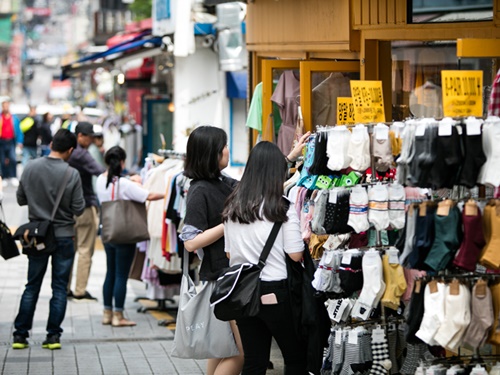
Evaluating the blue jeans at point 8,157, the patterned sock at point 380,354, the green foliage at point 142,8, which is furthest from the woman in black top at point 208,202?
the green foliage at point 142,8

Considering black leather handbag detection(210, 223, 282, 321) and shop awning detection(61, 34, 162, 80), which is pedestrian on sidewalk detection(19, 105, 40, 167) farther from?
black leather handbag detection(210, 223, 282, 321)

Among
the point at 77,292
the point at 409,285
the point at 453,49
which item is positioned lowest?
the point at 77,292

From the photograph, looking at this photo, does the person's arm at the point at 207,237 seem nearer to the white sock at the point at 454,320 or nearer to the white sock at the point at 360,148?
the white sock at the point at 360,148

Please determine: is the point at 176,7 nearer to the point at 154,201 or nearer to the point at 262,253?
the point at 154,201

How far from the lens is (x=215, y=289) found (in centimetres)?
668

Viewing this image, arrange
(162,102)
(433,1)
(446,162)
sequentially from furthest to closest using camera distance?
(162,102) → (433,1) → (446,162)

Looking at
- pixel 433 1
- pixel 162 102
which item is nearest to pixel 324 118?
pixel 433 1

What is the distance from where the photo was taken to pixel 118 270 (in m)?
11.1

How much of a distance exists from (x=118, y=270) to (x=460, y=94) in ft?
18.8

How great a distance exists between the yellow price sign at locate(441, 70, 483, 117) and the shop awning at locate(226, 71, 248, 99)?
454 inches

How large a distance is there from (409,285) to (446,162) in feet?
4.76

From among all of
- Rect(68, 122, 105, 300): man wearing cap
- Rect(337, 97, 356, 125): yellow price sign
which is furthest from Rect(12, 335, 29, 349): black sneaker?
Rect(337, 97, 356, 125): yellow price sign

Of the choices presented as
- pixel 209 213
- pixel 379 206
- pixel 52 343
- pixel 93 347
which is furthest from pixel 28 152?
pixel 379 206

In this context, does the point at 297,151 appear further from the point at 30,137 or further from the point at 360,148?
the point at 30,137
